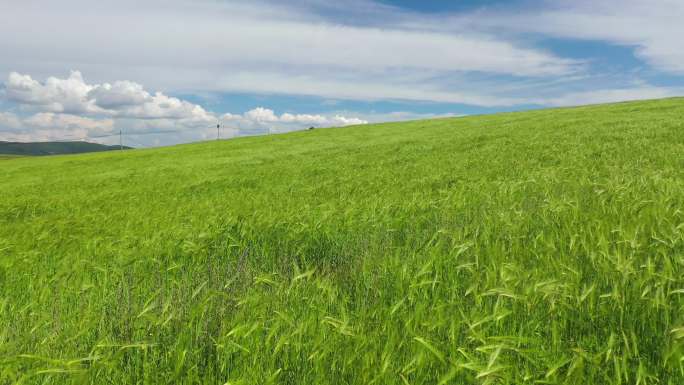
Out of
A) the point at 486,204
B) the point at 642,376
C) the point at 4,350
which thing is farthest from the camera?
the point at 486,204

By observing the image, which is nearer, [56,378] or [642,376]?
[642,376]

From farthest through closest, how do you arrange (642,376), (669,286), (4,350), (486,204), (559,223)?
(486,204) → (559,223) → (4,350) → (669,286) → (642,376)

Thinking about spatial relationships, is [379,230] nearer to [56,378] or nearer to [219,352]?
[219,352]

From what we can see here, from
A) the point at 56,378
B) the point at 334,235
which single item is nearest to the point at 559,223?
the point at 334,235

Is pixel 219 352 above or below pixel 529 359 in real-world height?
below

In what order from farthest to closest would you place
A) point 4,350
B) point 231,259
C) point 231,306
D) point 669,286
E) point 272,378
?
point 231,259 < point 231,306 < point 4,350 < point 669,286 < point 272,378

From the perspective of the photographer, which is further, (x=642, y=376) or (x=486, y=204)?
(x=486, y=204)

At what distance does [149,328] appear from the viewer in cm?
318

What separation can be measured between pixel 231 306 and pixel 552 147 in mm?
17100

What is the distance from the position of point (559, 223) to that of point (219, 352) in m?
4.17

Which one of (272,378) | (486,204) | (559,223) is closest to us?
(272,378)

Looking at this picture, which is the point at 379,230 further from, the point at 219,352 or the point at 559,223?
the point at 219,352

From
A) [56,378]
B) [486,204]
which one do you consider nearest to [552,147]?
[486,204]

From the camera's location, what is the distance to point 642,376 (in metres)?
2.23
